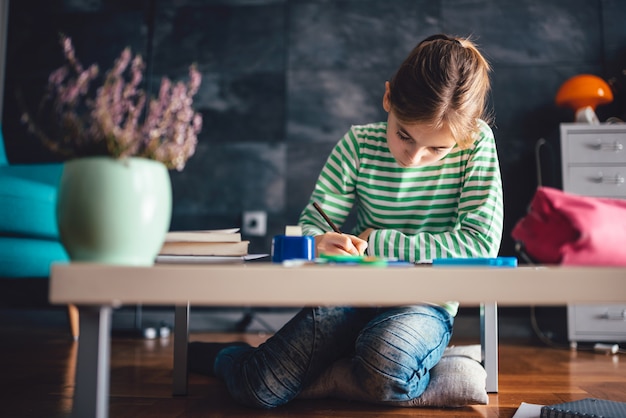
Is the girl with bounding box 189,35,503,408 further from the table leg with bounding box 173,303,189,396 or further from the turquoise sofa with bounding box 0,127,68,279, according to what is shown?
the turquoise sofa with bounding box 0,127,68,279

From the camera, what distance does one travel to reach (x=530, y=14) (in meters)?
2.73

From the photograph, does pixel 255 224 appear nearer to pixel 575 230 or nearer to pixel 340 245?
pixel 340 245

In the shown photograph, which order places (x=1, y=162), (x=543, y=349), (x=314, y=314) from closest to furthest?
(x=314, y=314) → (x=543, y=349) → (x=1, y=162)

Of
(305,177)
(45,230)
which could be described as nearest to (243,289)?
(45,230)

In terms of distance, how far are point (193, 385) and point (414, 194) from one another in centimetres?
72

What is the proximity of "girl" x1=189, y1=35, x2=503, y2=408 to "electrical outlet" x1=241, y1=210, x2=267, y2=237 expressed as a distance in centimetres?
128

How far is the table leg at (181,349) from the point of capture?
1314 mm

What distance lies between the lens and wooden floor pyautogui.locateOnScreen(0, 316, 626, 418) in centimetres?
119

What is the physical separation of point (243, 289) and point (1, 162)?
89.2 inches

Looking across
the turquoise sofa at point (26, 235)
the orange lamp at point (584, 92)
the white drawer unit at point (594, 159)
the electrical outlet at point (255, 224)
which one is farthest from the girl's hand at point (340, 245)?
the orange lamp at point (584, 92)

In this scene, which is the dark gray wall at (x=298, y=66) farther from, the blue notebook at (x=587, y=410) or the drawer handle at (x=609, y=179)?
the blue notebook at (x=587, y=410)

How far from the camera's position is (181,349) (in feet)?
4.32

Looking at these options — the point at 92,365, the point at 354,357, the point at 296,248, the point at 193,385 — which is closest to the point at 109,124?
the point at 92,365

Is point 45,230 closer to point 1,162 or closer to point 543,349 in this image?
point 1,162
